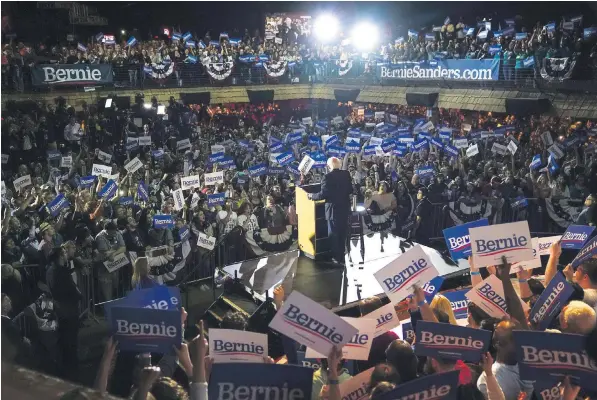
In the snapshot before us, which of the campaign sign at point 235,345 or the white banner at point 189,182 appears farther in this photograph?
the white banner at point 189,182

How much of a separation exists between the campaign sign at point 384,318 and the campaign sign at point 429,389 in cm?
170

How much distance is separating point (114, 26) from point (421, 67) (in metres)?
21.0

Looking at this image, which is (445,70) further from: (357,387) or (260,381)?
(260,381)

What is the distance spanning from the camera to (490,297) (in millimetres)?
5543

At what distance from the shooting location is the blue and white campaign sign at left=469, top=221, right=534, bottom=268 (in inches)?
224

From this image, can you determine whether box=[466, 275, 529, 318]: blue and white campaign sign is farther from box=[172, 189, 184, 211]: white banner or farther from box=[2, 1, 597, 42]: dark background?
box=[2, 1, 597, 42]: dark background

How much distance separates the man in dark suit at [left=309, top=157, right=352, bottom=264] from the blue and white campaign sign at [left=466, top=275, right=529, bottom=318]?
4.45m

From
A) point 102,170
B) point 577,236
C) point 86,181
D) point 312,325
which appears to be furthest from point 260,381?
point 102,170

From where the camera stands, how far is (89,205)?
1159 centimetres

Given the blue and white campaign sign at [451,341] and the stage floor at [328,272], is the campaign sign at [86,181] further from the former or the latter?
the blue and white campaign sign at [451,341]

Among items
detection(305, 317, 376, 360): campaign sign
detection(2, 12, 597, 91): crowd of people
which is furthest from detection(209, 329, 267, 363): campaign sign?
detection(2, 12, 597, 91): crowd of people

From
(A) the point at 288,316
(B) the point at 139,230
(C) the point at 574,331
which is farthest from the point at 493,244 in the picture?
(B) the point at 139,230

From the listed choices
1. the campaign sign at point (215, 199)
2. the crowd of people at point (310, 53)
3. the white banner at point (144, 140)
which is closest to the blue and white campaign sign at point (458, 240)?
the campaign sign at point (215, 199)

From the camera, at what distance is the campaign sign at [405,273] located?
5.47m
